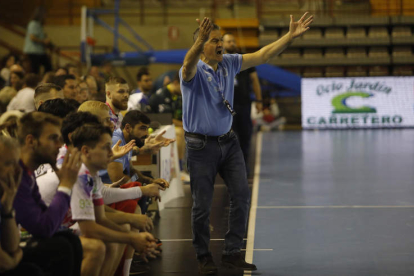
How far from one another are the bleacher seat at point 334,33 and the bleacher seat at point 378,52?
101 centimetres

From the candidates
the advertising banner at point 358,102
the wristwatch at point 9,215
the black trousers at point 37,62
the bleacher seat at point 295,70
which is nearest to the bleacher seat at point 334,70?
the bleacher seat at point 295,70

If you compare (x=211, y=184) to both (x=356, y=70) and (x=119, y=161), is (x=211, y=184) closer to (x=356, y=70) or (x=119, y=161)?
(x=119, y=161)

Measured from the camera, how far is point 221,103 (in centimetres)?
533

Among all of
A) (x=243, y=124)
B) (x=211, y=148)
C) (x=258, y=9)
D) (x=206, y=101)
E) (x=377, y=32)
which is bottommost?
(x=211, y=148)

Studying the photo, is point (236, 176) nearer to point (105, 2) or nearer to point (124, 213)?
point (124, 213)

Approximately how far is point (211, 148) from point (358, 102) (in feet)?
44.7

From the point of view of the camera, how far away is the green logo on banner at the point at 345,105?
18219mm

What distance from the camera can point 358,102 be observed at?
722 inches

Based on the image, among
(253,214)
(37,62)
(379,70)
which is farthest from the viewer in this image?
(379,70)

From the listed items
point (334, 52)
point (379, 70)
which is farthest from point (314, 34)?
point (379, 70)

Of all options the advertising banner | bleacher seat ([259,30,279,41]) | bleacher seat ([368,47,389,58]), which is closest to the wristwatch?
the advertising banner

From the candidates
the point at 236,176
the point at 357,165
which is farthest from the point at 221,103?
the point at 357,165

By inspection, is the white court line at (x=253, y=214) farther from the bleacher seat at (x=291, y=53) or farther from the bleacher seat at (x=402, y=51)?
the bleacher seat at (x=402, y=51)

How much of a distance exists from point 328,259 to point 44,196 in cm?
249
